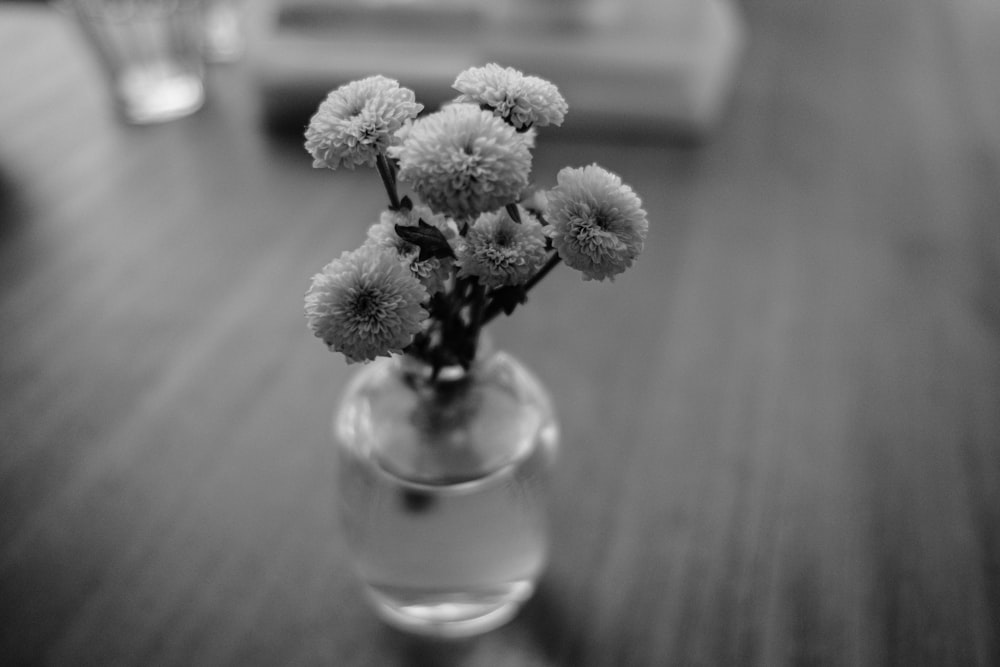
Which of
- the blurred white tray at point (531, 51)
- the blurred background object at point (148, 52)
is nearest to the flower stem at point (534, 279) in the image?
the blurred white tray at point (531, 51)

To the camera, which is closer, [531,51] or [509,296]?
[509,296]

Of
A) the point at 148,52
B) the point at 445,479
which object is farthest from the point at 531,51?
the point at 445,479

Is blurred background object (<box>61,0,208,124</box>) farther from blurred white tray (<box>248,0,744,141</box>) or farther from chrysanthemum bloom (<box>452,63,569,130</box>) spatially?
chrysanthemum bloom (<box>452,63,569,130</box>)

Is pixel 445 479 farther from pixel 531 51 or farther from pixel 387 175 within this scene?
pixel 531 51

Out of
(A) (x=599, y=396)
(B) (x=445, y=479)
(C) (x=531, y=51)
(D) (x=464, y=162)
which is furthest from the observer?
(C) (x=531, y=51)

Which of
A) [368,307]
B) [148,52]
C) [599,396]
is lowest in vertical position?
[599,396]

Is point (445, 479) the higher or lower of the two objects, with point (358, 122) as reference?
lower

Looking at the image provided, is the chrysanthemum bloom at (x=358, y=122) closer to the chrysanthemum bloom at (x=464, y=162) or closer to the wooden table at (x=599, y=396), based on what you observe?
the chrysanthemum bloom at (x=464, y=162)
